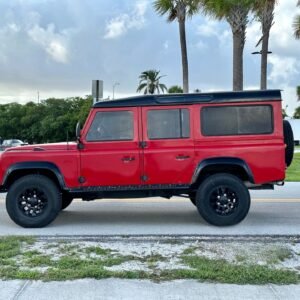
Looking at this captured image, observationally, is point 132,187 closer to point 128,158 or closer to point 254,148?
point 128,158

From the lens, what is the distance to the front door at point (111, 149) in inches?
299

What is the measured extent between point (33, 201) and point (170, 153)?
7.63 feet

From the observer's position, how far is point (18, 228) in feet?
25.5

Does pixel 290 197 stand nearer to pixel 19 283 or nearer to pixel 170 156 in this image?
pixel 170 156

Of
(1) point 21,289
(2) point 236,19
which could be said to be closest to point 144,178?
(1) point 21,289

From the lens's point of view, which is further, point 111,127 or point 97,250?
point 111,127

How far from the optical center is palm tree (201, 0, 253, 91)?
19766mm

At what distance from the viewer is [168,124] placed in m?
7.66

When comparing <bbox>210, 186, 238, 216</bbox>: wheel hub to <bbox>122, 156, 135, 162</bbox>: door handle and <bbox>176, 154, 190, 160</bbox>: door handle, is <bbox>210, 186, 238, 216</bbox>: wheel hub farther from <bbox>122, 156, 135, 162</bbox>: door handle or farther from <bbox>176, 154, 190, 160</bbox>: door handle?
<bbox>122, 156, 135, 162</bbox>: door handle

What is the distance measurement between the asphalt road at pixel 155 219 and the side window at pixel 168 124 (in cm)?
146

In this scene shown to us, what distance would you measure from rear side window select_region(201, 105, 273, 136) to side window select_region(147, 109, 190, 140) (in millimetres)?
280

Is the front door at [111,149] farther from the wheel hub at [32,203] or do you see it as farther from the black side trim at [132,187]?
the wheel hub at [32,203]

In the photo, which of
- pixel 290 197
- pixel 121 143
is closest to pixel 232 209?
pixel 121 143

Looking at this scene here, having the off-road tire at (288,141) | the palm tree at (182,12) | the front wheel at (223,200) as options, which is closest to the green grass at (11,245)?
the front wheel at (223,200)
